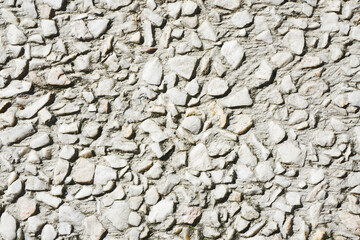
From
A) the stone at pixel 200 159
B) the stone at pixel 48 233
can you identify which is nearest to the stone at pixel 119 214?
the stone at pixel 48 233

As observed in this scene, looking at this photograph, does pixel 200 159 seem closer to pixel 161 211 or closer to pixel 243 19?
pixel 161 211

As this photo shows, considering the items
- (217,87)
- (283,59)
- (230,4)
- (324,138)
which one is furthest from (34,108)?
(324,138)

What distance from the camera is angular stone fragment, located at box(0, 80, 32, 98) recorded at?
2.09m

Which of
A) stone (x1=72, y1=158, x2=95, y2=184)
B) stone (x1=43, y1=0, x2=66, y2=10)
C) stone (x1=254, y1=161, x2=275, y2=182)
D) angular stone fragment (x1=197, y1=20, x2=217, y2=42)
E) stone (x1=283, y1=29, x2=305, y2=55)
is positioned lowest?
stone (x1=254, y1=161, x2=275, y2=182)

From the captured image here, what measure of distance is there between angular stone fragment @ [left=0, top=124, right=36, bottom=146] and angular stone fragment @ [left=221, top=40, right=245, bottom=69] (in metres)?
0.90

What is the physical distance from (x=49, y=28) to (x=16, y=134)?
1.62 ft

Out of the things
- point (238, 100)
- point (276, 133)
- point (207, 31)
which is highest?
point (207, 31)

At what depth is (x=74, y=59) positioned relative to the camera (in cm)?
212

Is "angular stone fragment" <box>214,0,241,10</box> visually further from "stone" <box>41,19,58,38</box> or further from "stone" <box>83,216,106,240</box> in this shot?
"stone" <box>83,216,106,240</box>

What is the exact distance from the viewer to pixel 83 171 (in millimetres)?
2033

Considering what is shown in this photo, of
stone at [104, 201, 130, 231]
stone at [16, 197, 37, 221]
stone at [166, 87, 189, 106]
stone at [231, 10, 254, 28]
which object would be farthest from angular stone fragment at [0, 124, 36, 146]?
stone at [231, 10, 254, 28]

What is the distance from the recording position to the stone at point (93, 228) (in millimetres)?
1990

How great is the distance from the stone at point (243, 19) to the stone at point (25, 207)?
117 centimetres

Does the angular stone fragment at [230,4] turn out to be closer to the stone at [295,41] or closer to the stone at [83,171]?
the stone at [295,41]
